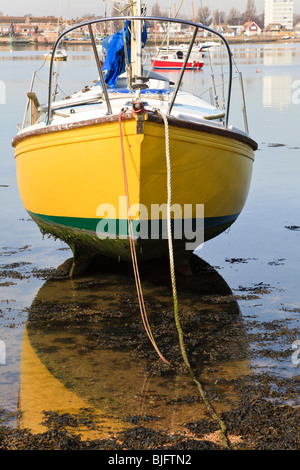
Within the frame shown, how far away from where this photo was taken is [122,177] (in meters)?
6.11

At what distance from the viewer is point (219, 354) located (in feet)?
17.3

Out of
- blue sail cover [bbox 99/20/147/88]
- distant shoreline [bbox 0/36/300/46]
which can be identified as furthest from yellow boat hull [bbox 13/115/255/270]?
distant shoreline [bbox 0/36/300/46]

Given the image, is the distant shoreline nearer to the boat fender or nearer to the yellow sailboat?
the yellow sailboat

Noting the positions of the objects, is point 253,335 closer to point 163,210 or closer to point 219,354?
point 219,354

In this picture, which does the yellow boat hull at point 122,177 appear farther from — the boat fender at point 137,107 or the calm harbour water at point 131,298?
the calm harbour water at point 131,298

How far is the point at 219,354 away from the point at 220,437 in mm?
1371

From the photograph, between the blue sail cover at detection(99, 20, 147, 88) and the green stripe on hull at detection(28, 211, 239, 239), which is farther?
the blue sail cover at detection(99, 20, 147, 88)

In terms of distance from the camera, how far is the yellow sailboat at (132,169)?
235 inches

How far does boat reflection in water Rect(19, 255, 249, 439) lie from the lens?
4.37m

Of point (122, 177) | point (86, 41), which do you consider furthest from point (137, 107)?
point (86, 41)

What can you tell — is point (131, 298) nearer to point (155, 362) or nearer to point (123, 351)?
point (123, 351)

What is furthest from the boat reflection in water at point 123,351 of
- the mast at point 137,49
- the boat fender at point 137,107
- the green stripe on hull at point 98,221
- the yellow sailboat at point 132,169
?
the mast at point 137,49

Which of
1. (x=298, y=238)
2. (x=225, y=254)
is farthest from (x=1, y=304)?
(x=298, y=238)

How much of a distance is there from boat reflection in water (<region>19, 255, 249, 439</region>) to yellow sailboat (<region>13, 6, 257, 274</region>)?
48cm
